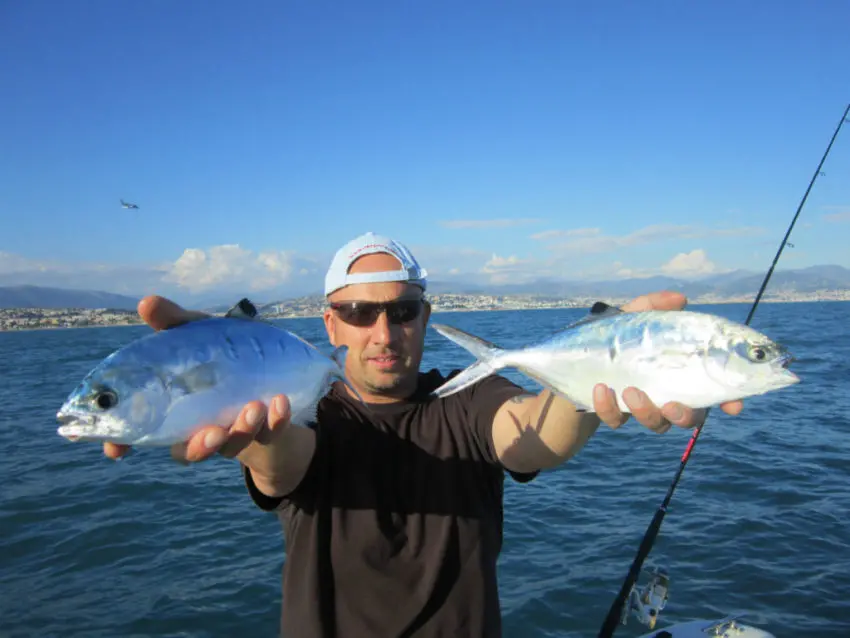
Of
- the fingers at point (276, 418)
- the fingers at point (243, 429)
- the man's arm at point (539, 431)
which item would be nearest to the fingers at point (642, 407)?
the man's arm at point (539, 431)

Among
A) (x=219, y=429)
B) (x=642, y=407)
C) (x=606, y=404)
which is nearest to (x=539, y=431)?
(x=606, y=404)

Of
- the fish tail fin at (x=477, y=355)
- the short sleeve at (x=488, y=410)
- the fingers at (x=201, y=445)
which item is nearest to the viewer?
the fingers at (x=201, y=445)

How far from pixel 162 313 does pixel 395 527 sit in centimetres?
169

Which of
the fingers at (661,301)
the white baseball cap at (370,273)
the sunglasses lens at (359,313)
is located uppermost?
the white baseball cap at (370,273)

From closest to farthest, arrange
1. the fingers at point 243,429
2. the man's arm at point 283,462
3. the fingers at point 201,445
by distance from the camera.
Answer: the fingers at point 201,445 → the fingers at point 243,429 → the man's arm at point 283,462

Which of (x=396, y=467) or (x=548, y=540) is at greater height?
(x=396, y=467)

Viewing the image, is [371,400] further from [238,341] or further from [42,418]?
[42,418]

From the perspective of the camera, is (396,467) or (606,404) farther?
(396,467)

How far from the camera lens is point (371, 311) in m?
3.31

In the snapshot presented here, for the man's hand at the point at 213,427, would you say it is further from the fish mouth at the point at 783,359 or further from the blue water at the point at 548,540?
the blue water at the point at 548,540

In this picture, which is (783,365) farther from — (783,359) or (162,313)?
(162,313)

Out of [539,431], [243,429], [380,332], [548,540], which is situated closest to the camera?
[243,429]

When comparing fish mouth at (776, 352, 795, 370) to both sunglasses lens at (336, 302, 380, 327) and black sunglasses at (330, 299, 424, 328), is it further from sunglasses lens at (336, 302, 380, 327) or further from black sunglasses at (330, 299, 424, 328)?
sunglasses lens at (336, 302, 380, 327)

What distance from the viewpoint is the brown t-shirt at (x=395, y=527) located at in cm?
288
